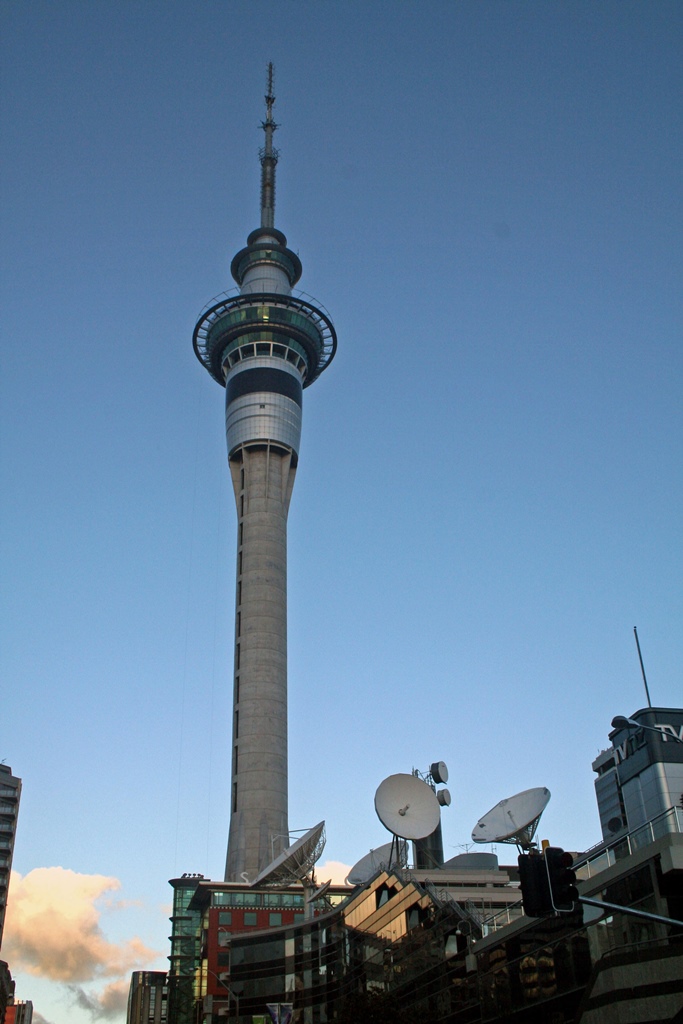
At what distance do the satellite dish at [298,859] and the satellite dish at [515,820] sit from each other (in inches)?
1657

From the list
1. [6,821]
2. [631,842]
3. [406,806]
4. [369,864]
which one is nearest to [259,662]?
[369,864]

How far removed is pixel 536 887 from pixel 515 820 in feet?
159

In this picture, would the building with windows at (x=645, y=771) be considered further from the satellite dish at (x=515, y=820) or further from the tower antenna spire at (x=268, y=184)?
the tower antenna spire at (x=268, y=184)

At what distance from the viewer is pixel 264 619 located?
130375mm

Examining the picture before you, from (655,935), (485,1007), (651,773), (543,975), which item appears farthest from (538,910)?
(651,773)

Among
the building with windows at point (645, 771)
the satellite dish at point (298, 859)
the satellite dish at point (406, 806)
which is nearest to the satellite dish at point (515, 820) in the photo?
the satellite dish at point (406, 806)

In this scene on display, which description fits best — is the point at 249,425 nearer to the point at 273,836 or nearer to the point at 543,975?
the point at 273,836

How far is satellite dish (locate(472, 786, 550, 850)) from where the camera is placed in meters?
62.6

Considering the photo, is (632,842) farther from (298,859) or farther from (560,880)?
(298,859)

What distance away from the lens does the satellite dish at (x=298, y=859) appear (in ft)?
341

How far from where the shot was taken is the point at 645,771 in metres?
117

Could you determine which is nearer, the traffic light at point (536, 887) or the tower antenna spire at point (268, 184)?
the traffic light at point (536, 887)

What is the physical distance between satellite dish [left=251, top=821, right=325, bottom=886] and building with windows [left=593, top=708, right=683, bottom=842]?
96.0 ft

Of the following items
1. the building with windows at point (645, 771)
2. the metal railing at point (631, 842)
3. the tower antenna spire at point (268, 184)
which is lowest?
the metal railing at point (631, 842)
